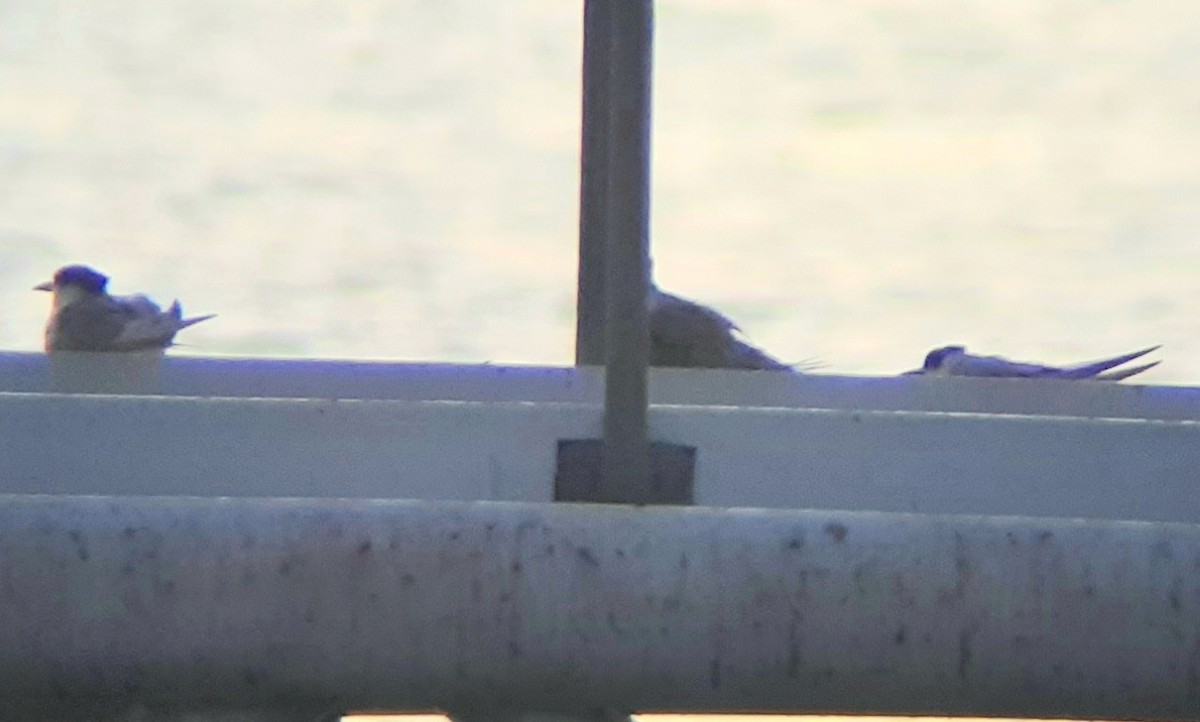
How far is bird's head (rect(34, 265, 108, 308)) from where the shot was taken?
8336mm

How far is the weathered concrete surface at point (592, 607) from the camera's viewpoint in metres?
1.52

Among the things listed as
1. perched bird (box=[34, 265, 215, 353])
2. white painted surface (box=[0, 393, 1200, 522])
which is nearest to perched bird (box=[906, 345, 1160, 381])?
white painted surface (box=[0, 393, 1200, 522])

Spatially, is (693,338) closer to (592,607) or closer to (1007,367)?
(1007,367)

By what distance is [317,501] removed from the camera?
158cm

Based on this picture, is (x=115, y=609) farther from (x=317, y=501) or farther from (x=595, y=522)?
(x=595, y=522)

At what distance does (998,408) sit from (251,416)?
1064 mm

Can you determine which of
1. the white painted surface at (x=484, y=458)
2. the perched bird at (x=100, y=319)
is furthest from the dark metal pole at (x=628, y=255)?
the perched bird at (x=100, y=319)

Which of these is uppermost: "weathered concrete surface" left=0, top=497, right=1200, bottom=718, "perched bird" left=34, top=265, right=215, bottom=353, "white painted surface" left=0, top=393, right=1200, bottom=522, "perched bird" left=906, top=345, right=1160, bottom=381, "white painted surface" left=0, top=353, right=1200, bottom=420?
"perched bird" left=34, top=265, right=215, bottom=353

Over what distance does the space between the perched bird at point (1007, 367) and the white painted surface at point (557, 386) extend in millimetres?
1016

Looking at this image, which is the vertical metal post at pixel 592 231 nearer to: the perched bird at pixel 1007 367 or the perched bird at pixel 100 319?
the perched bird at pixel 1007 367

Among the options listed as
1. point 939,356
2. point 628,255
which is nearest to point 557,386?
point 628,255

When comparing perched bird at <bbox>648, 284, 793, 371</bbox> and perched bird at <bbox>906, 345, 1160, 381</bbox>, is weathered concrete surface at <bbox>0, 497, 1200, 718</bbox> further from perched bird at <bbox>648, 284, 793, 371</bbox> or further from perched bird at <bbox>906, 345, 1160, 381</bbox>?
perched bird at <bbox>648, 284, 793, 371</bbox>

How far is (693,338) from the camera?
7406 millimetres

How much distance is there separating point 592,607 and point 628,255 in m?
0.40
